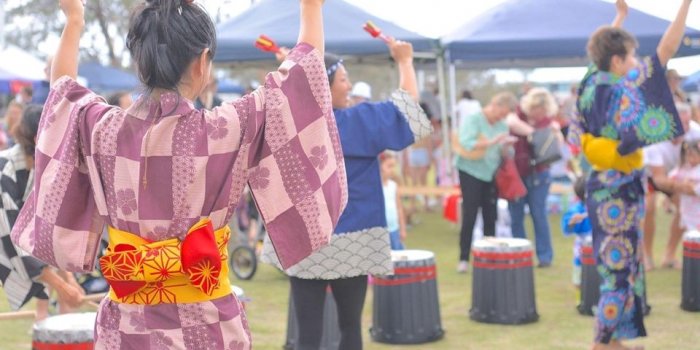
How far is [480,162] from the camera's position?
8.00 m

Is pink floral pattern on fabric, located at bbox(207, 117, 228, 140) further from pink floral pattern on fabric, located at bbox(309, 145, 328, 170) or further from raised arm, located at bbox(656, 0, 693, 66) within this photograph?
raised arm, located at bbox(656, 0, 693, 66)

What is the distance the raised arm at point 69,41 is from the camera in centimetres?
235

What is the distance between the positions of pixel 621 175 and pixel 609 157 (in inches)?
5.3

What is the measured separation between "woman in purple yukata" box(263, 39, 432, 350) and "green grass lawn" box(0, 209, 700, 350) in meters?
1.58

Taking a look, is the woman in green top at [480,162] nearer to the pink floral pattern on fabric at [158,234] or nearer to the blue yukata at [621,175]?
the blue yukata at [621,175]

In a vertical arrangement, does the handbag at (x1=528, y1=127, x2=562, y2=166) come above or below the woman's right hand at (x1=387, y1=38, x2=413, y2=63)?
below

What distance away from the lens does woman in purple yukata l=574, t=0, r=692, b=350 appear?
4.44 m

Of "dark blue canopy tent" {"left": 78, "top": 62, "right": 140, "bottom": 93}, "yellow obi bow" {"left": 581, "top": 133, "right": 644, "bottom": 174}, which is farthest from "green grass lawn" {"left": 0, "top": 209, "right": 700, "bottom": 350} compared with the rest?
"dark blue canopy tent" {"left": 78, "top": 62, "right": 140, "bottom": 93}

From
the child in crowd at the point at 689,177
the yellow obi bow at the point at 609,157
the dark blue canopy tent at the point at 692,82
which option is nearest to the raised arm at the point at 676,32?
the yellow obi bow at the point at 609,157

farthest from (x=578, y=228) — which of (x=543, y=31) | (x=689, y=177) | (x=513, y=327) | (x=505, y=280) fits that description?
(x=543, y=31)

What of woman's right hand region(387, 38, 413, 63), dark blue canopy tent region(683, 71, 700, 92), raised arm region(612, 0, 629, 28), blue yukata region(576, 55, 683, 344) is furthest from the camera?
dark blue canopy tent region(683, 71, 700, 92)

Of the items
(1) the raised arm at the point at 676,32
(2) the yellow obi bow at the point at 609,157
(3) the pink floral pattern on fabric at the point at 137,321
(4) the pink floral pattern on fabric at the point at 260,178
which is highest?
(1) the raised arm at the point at 676,32

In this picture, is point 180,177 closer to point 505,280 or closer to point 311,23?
point 311,23

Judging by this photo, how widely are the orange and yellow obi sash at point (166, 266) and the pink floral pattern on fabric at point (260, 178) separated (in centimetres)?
15
